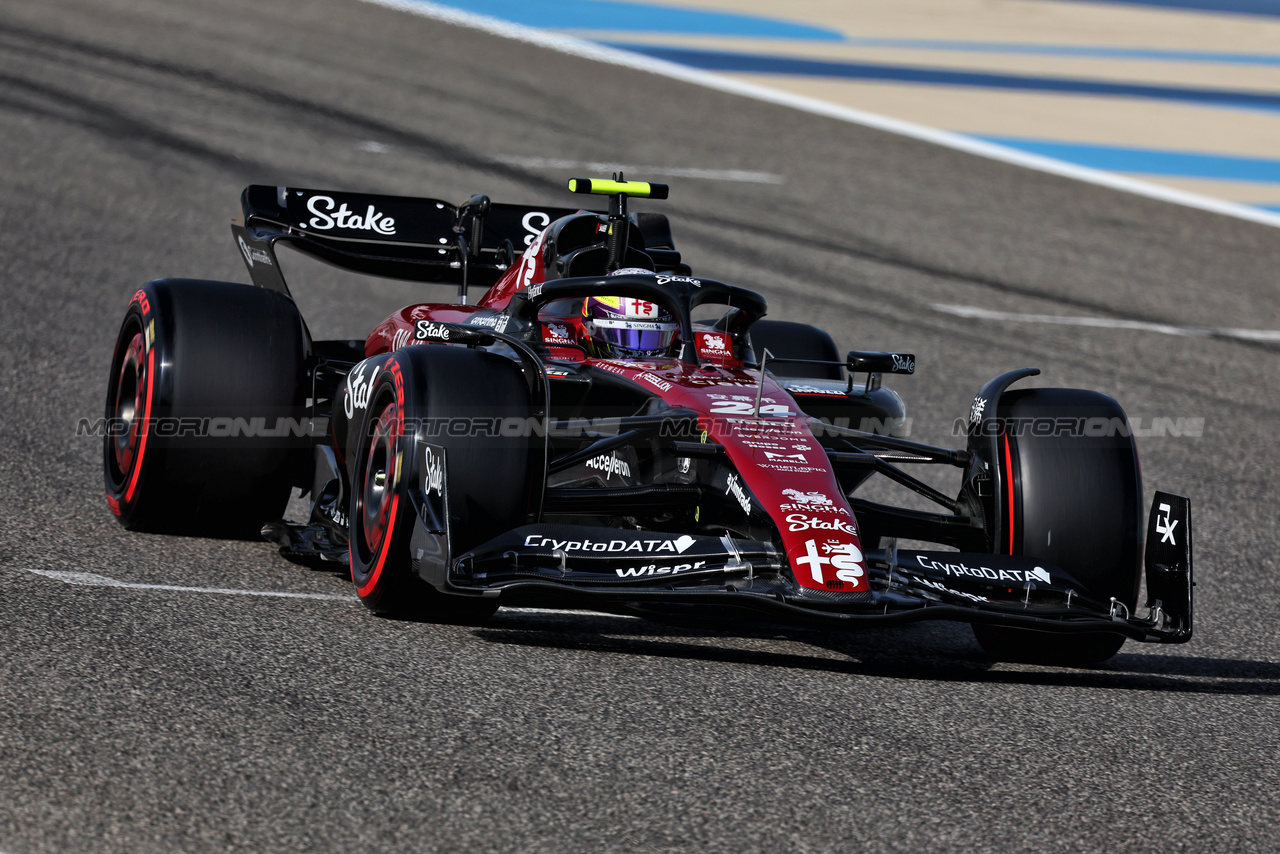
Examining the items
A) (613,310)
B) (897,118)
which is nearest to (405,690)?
(613,310)

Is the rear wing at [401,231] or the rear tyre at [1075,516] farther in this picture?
the rear wing at [401,231]

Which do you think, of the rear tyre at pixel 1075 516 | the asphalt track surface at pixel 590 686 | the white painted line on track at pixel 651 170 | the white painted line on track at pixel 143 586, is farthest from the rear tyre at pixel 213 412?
the white painted line on track at pixel 651 170

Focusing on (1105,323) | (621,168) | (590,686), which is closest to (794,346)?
(590,686)

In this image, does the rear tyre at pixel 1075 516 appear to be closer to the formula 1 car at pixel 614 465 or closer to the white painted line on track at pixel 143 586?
the formula 1 car at pixel 614 465

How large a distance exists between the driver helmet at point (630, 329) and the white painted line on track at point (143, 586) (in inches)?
55.1

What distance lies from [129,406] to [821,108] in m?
14.5

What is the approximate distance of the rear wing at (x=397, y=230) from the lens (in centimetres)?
813

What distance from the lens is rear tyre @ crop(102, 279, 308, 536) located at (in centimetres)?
672

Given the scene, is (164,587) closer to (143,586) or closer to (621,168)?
(143,586)

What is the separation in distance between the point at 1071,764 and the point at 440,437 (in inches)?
84.5

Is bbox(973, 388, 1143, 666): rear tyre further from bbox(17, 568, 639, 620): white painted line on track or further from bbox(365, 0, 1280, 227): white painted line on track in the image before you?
bbox(365, 0, 1280, 227): white painted line on track

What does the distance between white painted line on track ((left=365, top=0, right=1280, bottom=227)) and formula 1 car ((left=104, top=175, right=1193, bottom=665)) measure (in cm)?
1180

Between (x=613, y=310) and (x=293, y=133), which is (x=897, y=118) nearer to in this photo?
(x=293, y=133)

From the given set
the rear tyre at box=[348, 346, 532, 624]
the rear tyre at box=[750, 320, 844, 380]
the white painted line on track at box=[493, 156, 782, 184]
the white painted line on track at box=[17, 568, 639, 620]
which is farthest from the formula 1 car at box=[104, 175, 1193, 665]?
the white painted line on track at box=[493, 156, 782, 184]
